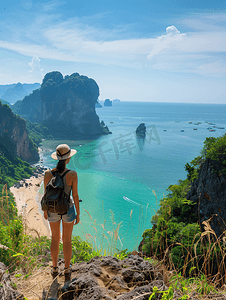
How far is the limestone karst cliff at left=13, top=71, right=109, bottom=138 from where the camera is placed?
4473 inches

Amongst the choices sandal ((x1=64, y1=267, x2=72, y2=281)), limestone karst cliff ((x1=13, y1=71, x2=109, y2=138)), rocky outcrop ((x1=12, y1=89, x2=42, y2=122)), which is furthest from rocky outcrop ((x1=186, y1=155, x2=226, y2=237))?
rocky outcrop ((x1=12, y1=89, x2=42, y2=122))

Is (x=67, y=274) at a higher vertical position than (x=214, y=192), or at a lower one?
higher

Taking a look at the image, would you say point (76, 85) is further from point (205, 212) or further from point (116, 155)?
point (205, 212)

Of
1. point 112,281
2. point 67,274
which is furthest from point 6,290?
point 112,281

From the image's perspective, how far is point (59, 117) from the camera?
394 feet

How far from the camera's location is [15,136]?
221 ft

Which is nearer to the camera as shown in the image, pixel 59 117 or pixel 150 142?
pixel 150 142

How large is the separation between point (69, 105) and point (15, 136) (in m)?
57.9

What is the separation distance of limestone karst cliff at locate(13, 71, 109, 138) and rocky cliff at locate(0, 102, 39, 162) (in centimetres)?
4023

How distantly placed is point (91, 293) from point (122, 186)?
43214 mm

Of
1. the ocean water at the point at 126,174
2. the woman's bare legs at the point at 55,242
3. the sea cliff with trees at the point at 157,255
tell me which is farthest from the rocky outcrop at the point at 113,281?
the ocean water at the point at 126,174

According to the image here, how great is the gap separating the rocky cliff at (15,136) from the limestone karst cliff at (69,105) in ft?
132

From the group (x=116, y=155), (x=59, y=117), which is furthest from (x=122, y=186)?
(x=59, y=117)

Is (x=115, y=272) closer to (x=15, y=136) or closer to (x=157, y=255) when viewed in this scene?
(x=157, y=255)
